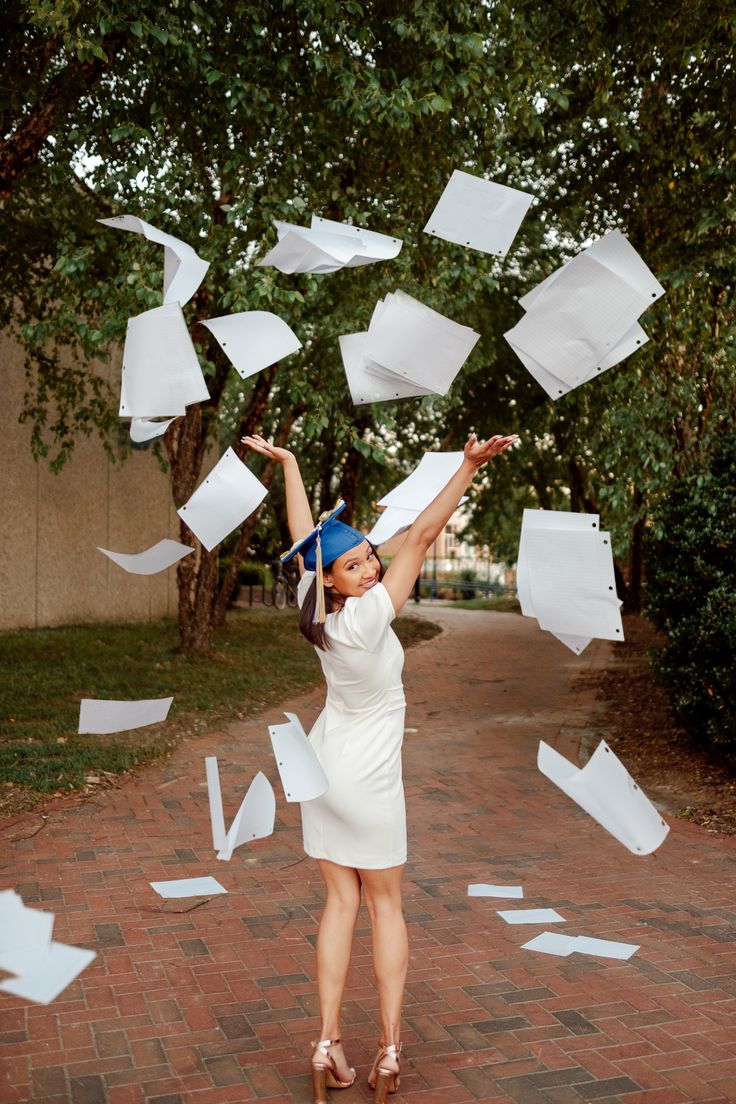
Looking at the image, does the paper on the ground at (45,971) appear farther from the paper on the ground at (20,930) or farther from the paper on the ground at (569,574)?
the paper on the ground at (569,574)

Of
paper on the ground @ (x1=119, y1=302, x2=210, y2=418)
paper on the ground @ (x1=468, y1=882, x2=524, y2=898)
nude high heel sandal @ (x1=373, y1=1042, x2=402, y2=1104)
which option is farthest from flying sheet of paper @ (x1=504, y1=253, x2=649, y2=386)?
paper on the ground @ (x1=468, y1=882, x2=524, y2=898)

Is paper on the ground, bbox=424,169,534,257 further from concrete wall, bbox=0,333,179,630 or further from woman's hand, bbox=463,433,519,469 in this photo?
concrete wall, bbox=0,333,179,630

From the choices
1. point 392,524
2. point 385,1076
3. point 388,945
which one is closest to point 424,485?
point 392,524

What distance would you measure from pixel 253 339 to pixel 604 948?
287 centimetres

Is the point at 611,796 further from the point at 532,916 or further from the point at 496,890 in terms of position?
the point at 496,890

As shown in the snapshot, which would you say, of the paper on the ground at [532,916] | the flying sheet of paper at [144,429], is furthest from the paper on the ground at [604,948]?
the flying sheet of paper at [144,429]

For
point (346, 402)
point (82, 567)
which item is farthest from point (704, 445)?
point (82, 567)

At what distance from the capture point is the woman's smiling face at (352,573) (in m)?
3.19

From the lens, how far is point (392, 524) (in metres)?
3.54

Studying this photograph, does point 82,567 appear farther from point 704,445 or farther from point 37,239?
point 704,445

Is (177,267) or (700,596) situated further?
(700,596)

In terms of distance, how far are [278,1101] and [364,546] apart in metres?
1.67

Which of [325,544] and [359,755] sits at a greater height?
[325,544]

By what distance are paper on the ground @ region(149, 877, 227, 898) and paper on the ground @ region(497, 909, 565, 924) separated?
1.34 m
